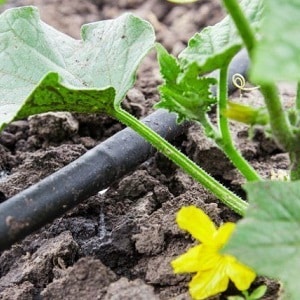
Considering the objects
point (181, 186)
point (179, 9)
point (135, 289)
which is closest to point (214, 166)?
point (181, 186)

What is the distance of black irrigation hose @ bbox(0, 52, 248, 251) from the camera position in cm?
126

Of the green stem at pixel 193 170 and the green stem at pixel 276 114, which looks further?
the green stem at pixel 193 170

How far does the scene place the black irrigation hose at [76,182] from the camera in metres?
1.26

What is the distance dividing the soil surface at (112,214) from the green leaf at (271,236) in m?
0.29

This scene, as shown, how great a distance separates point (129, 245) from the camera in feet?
4.74

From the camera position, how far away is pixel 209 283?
3.86ft

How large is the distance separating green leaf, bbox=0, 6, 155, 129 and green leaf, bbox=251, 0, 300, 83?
0.56 meters

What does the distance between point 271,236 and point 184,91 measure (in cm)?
38

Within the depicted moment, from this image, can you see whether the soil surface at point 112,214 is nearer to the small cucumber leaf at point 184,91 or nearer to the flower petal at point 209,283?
the flower petal at point 209,283

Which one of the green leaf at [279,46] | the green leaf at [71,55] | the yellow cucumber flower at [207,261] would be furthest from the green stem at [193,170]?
the green leaf at [279,46]

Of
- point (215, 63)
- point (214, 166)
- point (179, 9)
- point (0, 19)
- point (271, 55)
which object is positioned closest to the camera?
point (271, 55)

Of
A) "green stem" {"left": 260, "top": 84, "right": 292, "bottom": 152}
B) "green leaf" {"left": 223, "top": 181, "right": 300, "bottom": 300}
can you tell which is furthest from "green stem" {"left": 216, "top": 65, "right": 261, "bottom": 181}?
"green leaf" {"left": 223, "top": 181, "right": 300, "bottom": 300}

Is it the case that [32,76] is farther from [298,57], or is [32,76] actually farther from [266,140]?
[298,57]

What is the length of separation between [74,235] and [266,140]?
65 cm
